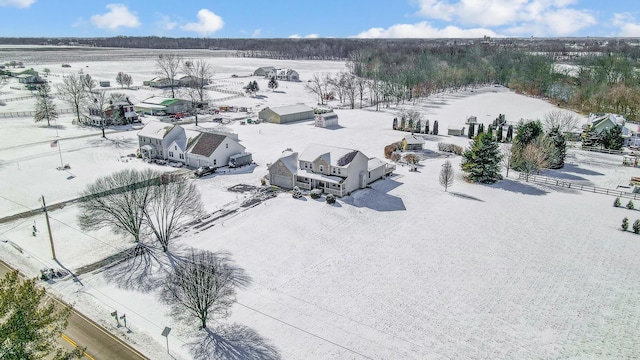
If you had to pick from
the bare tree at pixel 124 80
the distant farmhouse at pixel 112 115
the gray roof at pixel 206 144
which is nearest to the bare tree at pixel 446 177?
the gray roof at pixel 206 144

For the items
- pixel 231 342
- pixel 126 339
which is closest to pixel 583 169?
pixel 231 342

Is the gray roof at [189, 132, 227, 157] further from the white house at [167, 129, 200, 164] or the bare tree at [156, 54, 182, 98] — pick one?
the bare tree at [156, 54, 182, 98]

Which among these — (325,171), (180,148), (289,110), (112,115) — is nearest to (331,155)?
(325,171)

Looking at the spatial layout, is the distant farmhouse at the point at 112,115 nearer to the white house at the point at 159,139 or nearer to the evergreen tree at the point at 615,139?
the white house at the point at 159,139

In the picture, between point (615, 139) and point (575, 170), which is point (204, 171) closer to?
point (575, 170)

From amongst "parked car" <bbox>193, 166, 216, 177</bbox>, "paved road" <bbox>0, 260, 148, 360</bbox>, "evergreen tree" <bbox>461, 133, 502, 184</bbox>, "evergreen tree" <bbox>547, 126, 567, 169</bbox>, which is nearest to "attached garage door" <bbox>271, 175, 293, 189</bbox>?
"parked car" <bbox>193, 166, 216, 177</bbox>

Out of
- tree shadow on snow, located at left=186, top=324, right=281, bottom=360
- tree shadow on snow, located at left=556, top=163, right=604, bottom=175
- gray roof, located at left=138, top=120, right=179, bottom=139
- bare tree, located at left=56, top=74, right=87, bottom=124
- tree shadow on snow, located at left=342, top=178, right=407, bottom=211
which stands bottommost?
tree shadow on snow, located at left=186, top=324, right=281, bottom=360
